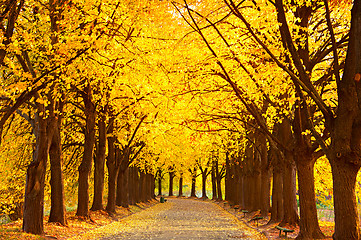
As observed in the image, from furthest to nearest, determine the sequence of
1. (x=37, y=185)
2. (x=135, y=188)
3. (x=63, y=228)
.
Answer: (x=135, y=188) < (x=63, y=228) < (x=37, y=185)

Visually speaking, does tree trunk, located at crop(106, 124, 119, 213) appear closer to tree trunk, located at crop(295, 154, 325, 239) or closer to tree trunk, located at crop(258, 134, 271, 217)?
tree trunk, located at crop(258, 134, 271, 217)

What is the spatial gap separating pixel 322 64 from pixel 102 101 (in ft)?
33.6

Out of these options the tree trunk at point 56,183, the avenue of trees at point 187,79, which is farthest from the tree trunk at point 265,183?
the tree trunk at point 56,183

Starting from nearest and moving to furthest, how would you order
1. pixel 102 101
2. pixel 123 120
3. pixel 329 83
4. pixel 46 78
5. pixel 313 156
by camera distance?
pixel 46 78, pixel 313 156, pixel 329 83, pixel 102 101, pixel 123 120

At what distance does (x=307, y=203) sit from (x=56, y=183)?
9.66 m

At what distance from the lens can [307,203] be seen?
13469 millimetres

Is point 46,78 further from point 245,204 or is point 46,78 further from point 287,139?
point 245,204

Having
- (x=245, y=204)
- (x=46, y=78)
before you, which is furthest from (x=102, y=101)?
(x=245, y=204)

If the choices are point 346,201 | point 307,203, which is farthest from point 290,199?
point 346,201

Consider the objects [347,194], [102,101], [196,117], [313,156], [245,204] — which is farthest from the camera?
[245,204]

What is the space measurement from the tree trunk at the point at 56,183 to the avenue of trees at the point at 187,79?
1.7 inches

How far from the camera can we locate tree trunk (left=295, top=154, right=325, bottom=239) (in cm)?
1332

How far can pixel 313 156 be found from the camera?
1424 centimetres

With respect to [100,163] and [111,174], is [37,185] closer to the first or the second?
[100,163]
